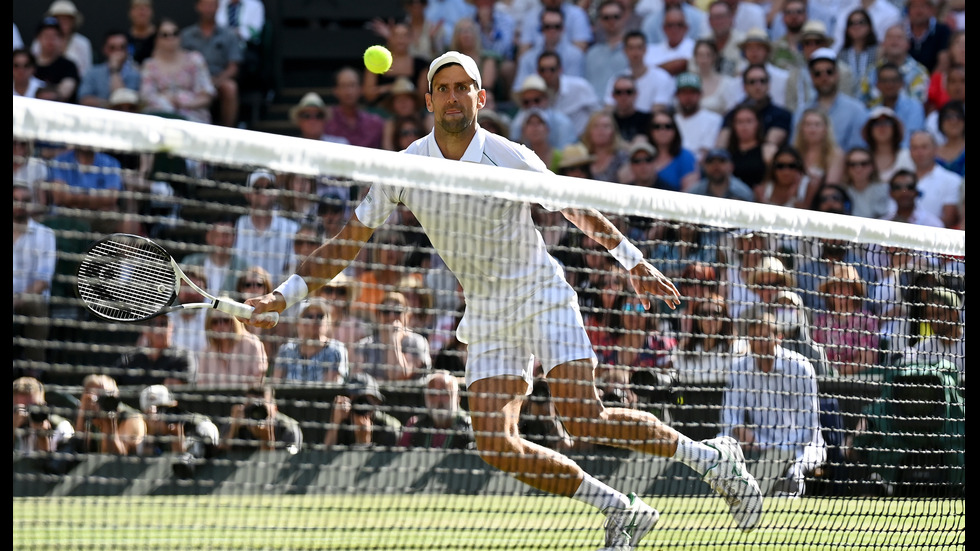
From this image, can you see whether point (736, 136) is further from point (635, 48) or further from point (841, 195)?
point (635, 48)

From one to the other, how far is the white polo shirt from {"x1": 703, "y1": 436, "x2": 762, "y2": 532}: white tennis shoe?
0.97 metres

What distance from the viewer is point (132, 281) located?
16.1 ft

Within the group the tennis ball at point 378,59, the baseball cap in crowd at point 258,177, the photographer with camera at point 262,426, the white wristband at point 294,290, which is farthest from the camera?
the baseball cap in crowd at point 258,177

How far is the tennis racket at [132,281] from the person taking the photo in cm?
482

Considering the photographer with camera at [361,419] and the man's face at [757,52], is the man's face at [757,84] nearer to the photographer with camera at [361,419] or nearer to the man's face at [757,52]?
the man's face at [757,52]

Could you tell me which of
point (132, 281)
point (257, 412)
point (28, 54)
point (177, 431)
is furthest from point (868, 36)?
point (132, 281)

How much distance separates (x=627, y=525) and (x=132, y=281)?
215cm

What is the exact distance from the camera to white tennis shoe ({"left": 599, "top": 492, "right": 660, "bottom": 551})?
5.02 meters

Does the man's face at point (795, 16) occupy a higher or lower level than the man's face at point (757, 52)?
higher

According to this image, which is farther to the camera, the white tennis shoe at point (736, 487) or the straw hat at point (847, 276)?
the straw hat at point (847, 276)

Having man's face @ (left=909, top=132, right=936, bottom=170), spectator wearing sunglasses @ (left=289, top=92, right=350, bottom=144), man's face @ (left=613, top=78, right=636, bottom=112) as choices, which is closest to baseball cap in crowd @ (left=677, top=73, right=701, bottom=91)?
man's face @ (left=613, top=78, right=636, bottom=112)

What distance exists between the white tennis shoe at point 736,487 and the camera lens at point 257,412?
10.3ft

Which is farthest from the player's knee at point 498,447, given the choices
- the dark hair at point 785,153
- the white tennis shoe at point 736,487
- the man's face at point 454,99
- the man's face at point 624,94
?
the man's face at point 624,94

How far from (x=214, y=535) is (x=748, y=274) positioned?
138 inches
